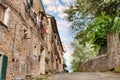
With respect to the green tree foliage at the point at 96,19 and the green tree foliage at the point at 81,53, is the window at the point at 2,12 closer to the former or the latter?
the green tree foliage at the point at 96,19

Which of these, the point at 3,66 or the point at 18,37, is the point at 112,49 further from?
the point at 3,66

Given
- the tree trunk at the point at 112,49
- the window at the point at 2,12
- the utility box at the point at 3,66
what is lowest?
the utility box at the point at 3,66

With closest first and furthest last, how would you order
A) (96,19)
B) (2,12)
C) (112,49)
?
1. (2,12)
2. (112,49)
3. (96,19)

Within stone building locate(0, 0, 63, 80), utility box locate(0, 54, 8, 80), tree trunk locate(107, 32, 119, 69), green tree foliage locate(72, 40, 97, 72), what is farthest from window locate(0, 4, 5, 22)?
green tree foliage locate(72, 40, 97, 72)

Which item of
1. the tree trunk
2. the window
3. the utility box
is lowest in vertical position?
the utility box

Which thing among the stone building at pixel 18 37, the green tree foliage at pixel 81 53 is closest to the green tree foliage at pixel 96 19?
the stone building at pixel 18 37

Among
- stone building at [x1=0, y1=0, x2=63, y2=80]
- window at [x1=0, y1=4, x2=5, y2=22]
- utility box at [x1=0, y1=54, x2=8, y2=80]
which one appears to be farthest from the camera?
stone building at [x1=0, y1=0, x2=63, y2=80]

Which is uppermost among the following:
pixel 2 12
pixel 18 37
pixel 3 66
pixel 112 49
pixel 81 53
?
pixel 81 53

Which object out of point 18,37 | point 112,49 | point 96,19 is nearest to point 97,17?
point 96,19

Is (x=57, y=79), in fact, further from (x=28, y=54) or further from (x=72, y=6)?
(x=72, y=6)

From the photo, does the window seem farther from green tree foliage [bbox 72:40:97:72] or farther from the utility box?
green tree foliage [bbox 72:40:97:72]

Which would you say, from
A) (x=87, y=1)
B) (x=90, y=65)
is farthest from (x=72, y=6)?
(x=90, y=65)

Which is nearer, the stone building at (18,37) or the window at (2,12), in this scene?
the window at (2,12)

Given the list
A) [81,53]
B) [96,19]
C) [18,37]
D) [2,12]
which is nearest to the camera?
[2,12]
